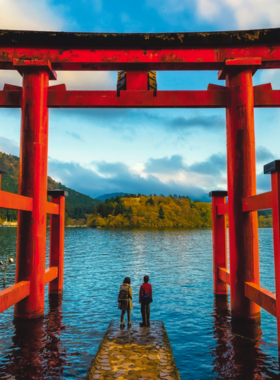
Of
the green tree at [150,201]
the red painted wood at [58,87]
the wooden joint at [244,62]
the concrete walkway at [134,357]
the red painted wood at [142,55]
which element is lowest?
the concrete walkway at [134,357]

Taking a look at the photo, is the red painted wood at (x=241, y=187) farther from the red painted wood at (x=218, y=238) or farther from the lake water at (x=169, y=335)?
the red painted wood at (x=218, y=238)

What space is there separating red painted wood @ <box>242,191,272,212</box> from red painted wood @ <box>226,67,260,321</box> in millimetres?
397

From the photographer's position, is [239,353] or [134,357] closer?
[134,357]

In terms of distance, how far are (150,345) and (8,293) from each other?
454cm

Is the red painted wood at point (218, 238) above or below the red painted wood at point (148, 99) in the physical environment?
below

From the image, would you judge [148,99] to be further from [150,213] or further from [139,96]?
[150,213]

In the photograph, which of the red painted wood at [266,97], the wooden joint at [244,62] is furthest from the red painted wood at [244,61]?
the red painted wood at [266,97]

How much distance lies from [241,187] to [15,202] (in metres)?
7.70

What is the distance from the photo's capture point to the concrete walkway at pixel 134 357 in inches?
275

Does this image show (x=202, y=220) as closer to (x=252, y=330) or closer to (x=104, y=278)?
(x=104, y=278)

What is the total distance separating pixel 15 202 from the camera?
Result: 10031mm

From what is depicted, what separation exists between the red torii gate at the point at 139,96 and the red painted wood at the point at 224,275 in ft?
4.96

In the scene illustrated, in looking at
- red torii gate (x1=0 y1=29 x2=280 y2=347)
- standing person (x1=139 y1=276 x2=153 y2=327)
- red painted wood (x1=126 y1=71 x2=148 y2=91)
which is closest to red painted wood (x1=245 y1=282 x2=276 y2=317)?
red torii gate (x1=0 y1=29 x2=280 y2=347)

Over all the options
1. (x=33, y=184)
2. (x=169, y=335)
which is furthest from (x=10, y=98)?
(x=169, y=335)
